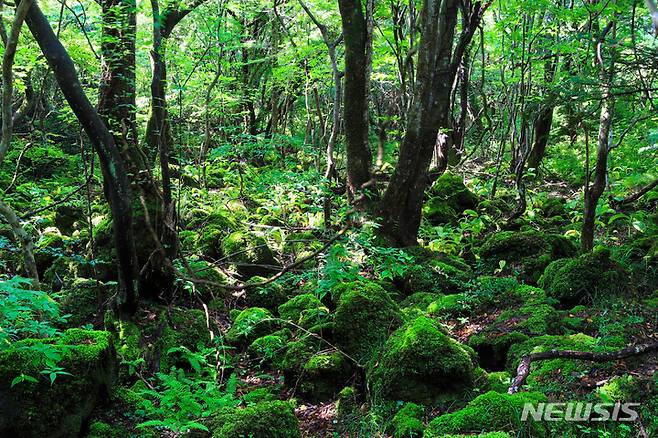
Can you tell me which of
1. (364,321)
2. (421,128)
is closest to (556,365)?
(364,321)

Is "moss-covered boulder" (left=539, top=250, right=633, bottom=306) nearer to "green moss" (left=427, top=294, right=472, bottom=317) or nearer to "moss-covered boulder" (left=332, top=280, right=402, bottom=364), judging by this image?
"green moss" (left=427, top=294, right=472, bottom=317)

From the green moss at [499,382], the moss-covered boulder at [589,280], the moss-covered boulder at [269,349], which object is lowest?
the moss-covered boulder at [269,349]

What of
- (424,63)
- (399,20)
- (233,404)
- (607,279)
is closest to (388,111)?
A: (399,20)

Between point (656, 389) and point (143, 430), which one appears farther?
point (143, 430)

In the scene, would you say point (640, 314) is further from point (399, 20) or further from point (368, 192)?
point (399, 20)

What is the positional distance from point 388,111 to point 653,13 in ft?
62.7

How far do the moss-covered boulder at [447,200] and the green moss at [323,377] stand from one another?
22.1 feet

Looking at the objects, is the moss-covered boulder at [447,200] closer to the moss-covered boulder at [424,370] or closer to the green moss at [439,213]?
the green moss at [439,213]

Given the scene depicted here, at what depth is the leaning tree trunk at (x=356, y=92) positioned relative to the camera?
852 centimetres

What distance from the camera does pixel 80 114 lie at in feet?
17.3

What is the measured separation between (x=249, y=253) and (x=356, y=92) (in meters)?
3.39

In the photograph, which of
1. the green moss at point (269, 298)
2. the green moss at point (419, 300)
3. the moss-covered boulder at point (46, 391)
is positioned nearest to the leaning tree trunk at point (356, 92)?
the green moss at point (269, 298)

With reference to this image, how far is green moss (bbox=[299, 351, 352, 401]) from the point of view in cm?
505

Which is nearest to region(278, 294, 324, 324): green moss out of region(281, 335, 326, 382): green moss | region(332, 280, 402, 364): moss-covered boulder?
region(332, 280, 402, 364): moss-covered boulder
